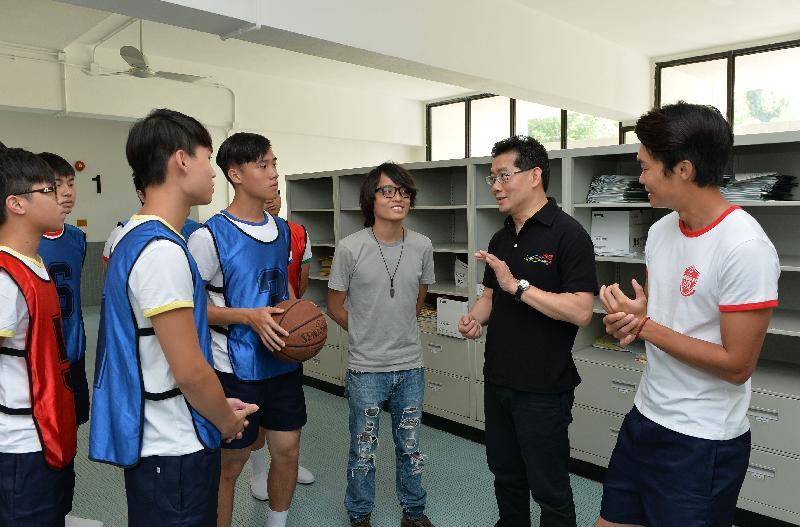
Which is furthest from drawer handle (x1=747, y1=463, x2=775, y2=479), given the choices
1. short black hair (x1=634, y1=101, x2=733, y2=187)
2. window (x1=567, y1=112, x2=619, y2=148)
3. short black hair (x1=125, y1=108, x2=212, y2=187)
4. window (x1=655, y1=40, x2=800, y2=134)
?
window (x1=567, y1=112, x2=619, y2=148)

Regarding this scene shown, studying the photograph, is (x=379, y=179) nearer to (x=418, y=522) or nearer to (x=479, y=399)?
(x=418, y=522)

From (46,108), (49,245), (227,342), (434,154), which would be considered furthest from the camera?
(434,154)

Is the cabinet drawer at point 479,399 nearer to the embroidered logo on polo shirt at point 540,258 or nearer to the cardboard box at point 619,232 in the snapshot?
the cardboard box at point 619,232

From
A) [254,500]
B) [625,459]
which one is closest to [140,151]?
[625,459]

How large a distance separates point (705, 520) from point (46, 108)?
7.90 metres

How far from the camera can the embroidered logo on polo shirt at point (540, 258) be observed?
2035 millimetres

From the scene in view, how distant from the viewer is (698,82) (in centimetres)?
791

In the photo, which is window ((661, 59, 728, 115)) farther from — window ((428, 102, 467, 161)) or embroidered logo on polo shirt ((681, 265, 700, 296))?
embroidered logo on polo shirt ((681, 265, 700, 296))

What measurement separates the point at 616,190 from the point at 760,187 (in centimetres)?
66

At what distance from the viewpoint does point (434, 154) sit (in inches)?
448

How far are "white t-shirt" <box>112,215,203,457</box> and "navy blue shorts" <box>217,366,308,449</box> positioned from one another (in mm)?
654

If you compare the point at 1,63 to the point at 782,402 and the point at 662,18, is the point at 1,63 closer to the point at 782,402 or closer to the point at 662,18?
the point at 662,18

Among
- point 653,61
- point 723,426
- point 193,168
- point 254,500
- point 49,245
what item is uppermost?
point 653,61

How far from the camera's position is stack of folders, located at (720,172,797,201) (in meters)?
2.75
